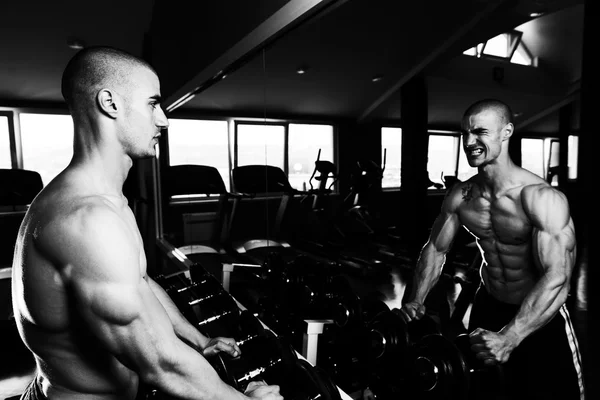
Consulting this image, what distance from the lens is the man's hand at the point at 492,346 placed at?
117 centimetres

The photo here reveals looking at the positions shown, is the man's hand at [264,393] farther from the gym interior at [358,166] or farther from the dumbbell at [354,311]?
the dumbbell at [354,311]

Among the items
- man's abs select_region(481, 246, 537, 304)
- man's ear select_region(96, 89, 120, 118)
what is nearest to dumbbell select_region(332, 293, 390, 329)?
man's abs select_region(481, 246, 537, 304)

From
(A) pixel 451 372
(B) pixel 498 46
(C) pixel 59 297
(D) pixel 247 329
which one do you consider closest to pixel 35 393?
(C) pixel 59 297

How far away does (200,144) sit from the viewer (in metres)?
3.78

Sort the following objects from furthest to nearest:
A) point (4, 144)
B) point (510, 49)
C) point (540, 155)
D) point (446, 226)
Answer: point (4, 144) < point (446, 226) < point (510, 49) < point (540, 155)

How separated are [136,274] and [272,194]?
2.11 m

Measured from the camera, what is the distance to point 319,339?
2074mm

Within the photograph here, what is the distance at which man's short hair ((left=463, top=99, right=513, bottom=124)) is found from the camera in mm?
1116

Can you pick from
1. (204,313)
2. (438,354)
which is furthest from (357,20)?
(204,313)

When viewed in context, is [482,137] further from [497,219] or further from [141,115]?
[141,115]

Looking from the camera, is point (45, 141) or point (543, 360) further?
point (45, 141)

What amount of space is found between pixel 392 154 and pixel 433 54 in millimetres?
400

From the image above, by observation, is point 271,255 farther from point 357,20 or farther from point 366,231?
point 357,20

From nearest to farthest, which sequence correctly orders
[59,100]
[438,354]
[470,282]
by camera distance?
1. [438,354]
2. [470,282]
3. [59,100]
